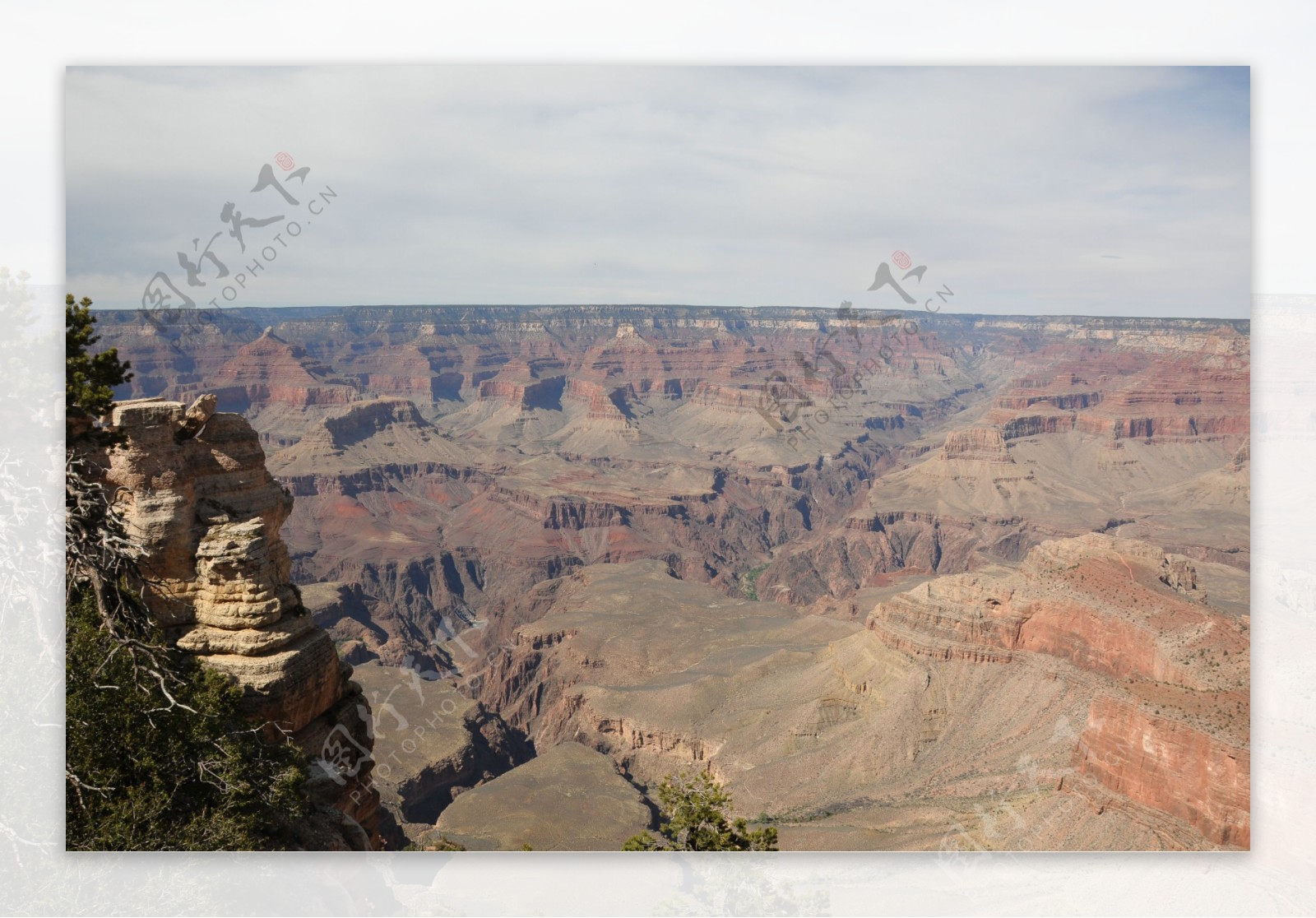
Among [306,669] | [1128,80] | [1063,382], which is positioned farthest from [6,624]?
[1063,382]

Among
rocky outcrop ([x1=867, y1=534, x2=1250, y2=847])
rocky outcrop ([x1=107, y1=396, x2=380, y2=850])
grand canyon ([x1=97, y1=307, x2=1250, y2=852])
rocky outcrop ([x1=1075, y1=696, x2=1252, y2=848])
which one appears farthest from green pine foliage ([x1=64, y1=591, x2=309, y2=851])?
rocky outcrop ([x1=867, y1=534, x2=1250, y2=847])

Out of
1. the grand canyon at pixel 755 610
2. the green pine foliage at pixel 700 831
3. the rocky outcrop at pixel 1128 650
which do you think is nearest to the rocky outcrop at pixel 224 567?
the grand canyon at pixel 755 610

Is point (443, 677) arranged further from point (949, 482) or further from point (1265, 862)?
point (949, 482)

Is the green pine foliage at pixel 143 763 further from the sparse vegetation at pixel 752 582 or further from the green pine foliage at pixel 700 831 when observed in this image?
the sparse vegetation at pixel 752 582

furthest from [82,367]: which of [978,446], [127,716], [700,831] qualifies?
[978,446]

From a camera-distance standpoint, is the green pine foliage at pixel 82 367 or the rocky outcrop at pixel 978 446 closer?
the green pine foliage at pixel 82 367

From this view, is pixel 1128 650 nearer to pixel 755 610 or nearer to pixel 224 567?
pixel 755 610
